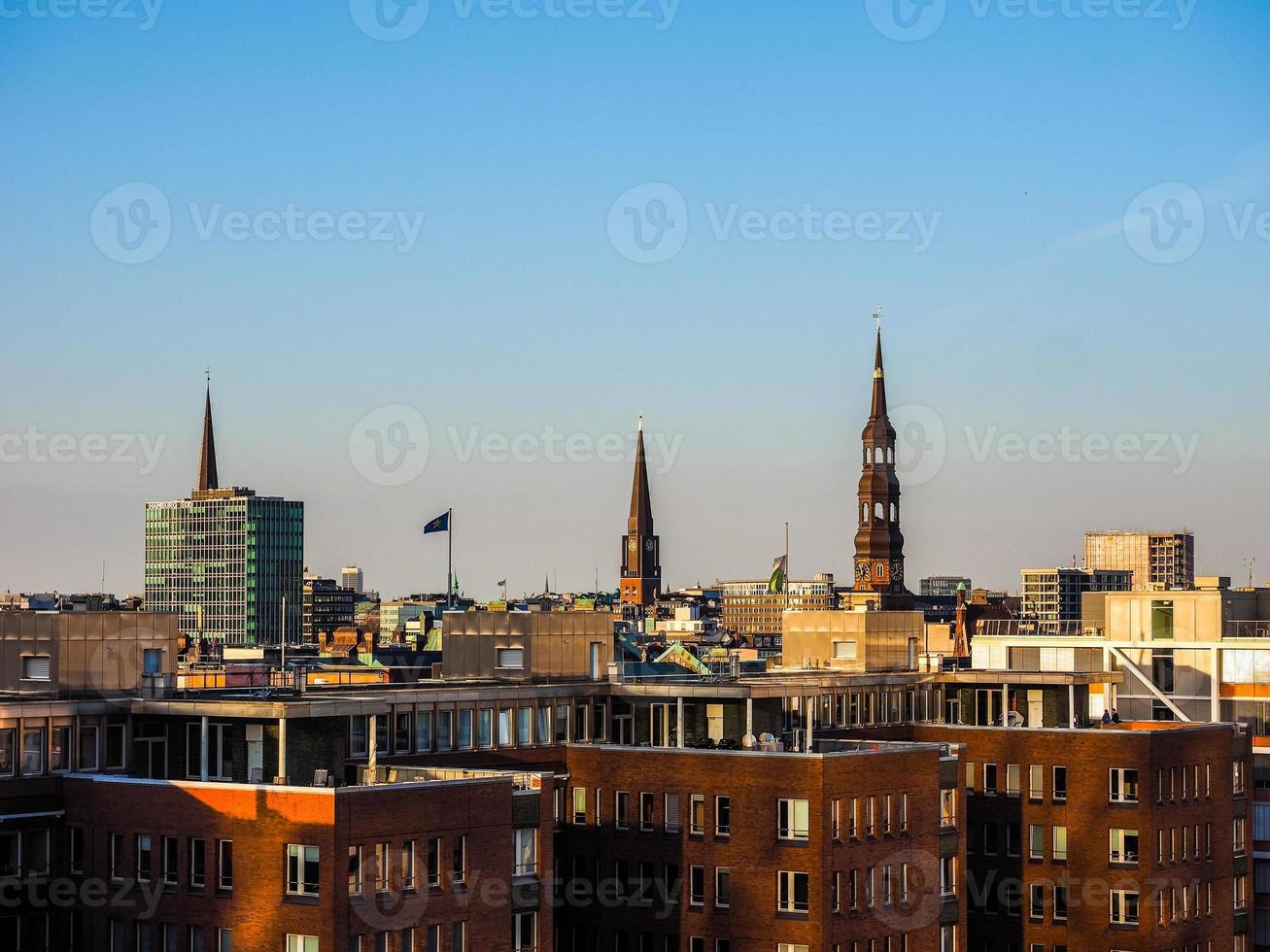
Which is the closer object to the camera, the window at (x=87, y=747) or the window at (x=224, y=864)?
the window at (x=224, y=864)

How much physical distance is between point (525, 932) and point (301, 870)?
9.60m

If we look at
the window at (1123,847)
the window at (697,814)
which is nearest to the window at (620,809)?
the window at (697,814)

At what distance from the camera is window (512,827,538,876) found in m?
66.6

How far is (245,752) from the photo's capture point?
70188 mm

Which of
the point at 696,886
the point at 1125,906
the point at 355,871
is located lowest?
the point at 1125,906

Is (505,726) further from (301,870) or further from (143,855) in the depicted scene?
(301,870)

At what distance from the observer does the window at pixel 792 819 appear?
72.6 meters

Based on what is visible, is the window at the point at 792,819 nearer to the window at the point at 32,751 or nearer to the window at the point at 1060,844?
the window at the point at 1060,844

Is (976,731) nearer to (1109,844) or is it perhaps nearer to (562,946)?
(1109,844)

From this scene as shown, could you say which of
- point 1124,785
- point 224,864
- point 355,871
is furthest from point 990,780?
point 224,864

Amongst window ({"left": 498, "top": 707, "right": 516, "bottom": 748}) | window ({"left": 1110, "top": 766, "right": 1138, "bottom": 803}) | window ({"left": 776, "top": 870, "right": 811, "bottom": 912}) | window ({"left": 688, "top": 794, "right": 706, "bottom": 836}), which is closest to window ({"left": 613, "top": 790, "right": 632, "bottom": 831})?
window ({"left": 688, "top": 794, "right": 706, "bottom": 836})

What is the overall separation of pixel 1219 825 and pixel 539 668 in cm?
3181

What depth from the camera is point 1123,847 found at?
87.6 metres

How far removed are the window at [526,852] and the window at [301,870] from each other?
27.9 ft
